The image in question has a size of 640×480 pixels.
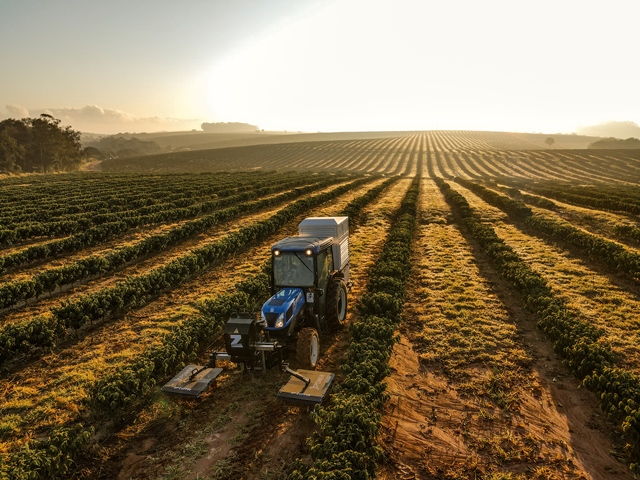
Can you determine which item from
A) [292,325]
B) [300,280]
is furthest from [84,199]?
[292,325]

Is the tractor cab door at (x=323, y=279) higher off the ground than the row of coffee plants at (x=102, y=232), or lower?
higher

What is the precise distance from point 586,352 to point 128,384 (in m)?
10.6

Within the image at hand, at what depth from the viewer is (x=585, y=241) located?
18.8 m

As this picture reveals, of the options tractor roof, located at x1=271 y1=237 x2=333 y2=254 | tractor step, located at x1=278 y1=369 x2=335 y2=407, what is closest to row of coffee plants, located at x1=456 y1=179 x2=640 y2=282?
tractor roof, located at x1=271 y1=237 x2=333 y2=254

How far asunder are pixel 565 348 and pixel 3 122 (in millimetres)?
112910

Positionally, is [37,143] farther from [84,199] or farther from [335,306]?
[335,306]

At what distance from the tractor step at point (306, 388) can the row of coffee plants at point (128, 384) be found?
3.17 metres

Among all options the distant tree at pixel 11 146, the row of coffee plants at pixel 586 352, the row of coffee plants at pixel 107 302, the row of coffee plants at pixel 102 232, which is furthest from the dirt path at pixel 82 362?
the distant tree at pixel 11 146

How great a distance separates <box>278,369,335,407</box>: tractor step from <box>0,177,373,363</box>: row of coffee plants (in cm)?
748

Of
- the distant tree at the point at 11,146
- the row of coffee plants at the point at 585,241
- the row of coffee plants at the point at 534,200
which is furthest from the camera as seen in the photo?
the distant tree at the point at 11,146

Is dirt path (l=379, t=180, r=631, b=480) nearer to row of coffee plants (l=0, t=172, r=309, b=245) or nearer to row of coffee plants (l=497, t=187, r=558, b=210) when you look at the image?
row of coffee plants (l=0, t=172, r=309, b=245)

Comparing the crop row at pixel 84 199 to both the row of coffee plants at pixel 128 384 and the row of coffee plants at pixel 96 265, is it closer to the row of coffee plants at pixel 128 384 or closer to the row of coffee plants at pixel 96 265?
the row of coffee plants at pixel 96 265

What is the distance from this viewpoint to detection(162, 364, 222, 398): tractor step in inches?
313

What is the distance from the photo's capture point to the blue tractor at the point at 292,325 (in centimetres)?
810
